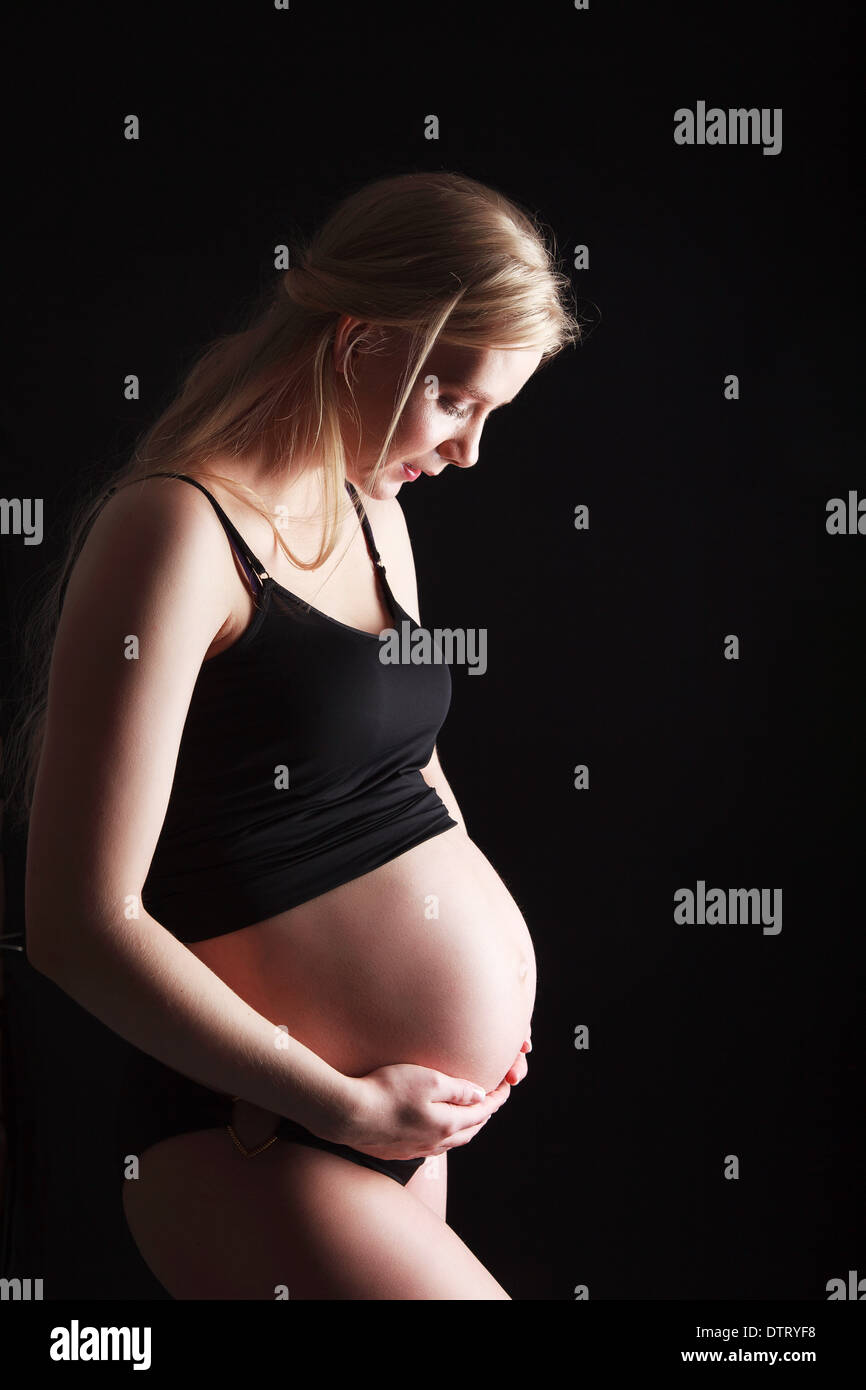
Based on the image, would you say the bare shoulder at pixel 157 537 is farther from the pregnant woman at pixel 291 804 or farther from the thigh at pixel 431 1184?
the thigh at pixel 431 1184

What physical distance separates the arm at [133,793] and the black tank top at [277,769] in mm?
59

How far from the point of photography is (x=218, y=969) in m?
1.00

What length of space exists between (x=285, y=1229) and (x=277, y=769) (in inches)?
16.1

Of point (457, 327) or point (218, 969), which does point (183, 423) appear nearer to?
point (457, 327)

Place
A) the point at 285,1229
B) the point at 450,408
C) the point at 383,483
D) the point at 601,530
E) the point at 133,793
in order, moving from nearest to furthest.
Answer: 1. the point at 133,793
2. the point at 285,1229
3. the point at 450,408
4. the point at 383,483
5. the point at 601,530

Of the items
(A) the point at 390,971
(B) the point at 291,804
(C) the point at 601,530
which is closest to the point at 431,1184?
(A) the point at 390,971

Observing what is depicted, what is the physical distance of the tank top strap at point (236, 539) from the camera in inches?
35.7

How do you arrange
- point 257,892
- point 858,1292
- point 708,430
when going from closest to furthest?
point 257,892
point 708,430
point 858,1292

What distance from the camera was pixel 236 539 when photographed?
36.1 inches

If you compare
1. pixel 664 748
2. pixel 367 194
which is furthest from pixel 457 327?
pixel 664 748

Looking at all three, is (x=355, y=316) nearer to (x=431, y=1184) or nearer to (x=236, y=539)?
(x=236, y=539)

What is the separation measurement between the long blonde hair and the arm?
11 cm

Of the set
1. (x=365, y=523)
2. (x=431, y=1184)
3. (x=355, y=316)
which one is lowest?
(x=431, y=1184)
